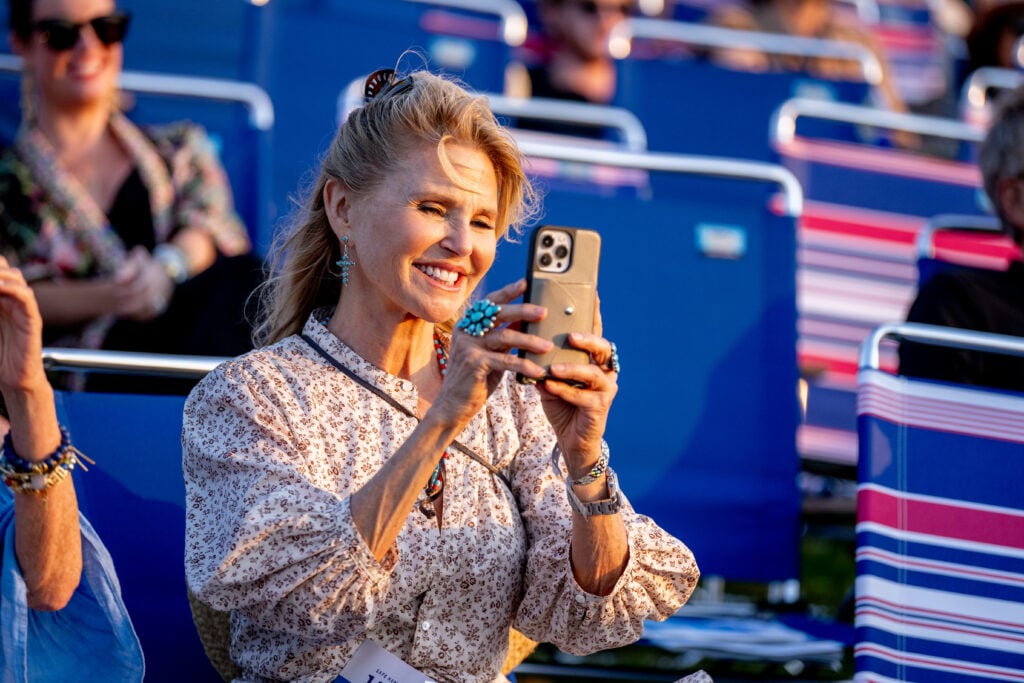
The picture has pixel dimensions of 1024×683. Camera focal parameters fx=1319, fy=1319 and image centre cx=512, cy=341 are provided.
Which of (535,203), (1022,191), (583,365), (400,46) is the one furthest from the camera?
(400,46)

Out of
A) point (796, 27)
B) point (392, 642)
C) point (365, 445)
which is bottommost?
point (392, 642)

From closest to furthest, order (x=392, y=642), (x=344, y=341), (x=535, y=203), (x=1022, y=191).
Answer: (x=392, y=642) < (x=344, y=341) < (x=535, y=203) < (x=1022, y=191)

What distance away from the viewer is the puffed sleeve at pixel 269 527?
2.22m

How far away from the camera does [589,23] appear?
632 centimetres

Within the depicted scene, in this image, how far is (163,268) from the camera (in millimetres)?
4195

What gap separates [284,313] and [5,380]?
0.69 m

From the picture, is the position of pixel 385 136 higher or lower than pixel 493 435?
higher

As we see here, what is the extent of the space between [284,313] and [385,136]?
49 cm

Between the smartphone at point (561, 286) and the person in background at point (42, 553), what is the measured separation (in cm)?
86

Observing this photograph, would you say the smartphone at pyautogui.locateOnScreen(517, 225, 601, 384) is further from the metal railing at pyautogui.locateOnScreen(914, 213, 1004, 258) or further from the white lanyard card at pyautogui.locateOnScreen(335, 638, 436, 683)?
the metal railing at pyautogui.locateOnScreen(914, 213, 1004, 258)

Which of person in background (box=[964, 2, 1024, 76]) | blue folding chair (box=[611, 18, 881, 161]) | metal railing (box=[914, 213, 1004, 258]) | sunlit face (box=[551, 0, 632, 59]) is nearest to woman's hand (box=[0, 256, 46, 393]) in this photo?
metal railing (box=[914, 213, 1004, 258])

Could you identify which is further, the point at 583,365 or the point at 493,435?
the point at 493,435

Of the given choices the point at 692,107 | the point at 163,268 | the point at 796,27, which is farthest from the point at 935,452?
the point at 796,27

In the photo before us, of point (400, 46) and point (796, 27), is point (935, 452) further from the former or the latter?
point (796, 27)
